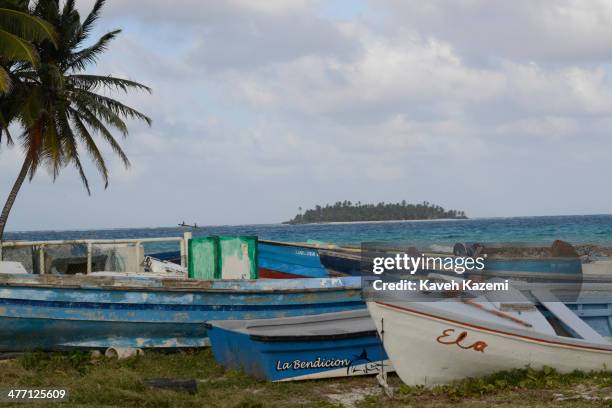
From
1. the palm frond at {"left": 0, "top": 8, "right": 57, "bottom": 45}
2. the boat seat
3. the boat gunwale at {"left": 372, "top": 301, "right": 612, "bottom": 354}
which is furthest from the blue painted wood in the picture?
the boat gunwale at {"left": 372, "top": 301, "right": 612, "bottom": 354}

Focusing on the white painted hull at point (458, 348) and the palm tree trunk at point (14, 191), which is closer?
the white painted hull at point (458, 348)

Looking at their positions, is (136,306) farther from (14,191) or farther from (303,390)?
(14,191)

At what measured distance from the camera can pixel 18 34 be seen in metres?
17.4

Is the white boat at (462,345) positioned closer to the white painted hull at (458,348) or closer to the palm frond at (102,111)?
the white painted hull at (458,348)

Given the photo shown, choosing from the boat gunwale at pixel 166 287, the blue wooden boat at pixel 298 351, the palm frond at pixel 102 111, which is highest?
the palm frond at pixel 102 111

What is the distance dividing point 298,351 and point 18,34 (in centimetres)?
1046

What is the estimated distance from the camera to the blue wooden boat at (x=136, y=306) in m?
12.4

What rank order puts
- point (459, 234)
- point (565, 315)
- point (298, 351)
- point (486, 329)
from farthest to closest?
1. point (459, 234)
2. point (298, 351)
3. point (565, 315)
4. point (486, 329)

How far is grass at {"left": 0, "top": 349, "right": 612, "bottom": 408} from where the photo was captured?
9.30 m

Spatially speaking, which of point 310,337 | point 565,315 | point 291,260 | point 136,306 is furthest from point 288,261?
point 565,315

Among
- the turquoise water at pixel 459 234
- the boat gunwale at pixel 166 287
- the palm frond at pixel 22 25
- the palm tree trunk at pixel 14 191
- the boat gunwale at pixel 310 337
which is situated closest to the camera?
the boat gunwale at pixel 310 337

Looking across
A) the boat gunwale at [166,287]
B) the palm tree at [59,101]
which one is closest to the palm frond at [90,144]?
the palm tree at [59,101]

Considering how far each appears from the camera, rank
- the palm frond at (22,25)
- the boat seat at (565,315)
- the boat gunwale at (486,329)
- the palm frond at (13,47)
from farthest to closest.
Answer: the palm frond at (22,25) < the palm frond at (13,47) < the boat seat at (565,315) < the boat gunwale at (486,329)

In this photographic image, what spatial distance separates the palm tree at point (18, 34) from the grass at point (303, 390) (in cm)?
706
